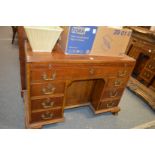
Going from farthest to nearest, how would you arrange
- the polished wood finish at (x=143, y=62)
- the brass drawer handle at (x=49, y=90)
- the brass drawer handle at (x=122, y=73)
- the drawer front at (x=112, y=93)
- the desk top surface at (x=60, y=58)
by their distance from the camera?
the polished wood finish at (x=143, y=62) < the drawer front at (x=112, y=93) < the brass drawer handle at (x=122, y=73) < the brass drawer handle at (x=49, y=90) < the desk top surface at (x=60, y=58)

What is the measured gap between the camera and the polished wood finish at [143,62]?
2.37m

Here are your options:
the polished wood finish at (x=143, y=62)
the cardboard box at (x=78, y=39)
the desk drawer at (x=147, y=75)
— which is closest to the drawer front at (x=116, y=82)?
the cardboard box at (x=78, y=39)

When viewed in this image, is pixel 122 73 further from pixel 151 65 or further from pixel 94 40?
pixel 151 65

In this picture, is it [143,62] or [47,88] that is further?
[143,62]

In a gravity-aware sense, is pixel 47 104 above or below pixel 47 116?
above

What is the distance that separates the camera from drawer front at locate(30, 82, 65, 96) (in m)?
1.27

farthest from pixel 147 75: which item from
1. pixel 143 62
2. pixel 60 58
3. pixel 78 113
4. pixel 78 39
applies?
pixel 60 58

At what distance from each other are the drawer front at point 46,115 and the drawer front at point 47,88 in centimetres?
24

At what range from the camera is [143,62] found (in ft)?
9.17

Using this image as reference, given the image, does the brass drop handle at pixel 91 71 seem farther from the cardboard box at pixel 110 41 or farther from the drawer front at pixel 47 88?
the drawer front at pixel 47 88

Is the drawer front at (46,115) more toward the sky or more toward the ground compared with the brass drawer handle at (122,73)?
more toward the ground

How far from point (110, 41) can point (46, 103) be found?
852 mm

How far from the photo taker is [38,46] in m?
1.25
